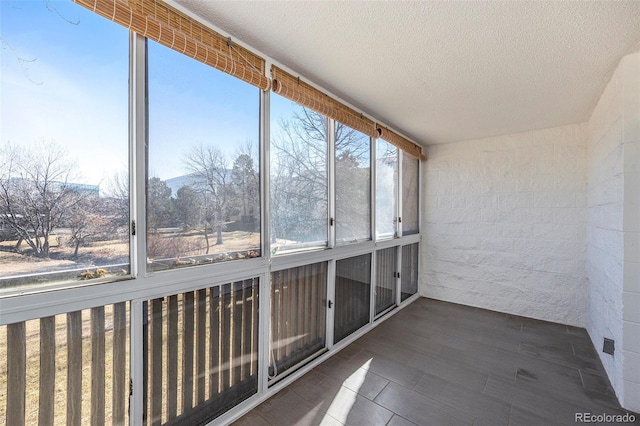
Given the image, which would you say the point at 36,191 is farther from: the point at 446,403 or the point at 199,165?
the point at 446,403

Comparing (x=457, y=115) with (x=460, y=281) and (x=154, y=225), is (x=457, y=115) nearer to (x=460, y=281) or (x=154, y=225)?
(x=460, y=281)

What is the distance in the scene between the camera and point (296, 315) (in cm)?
208

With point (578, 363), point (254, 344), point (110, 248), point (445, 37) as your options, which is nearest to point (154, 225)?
point (110, 248)

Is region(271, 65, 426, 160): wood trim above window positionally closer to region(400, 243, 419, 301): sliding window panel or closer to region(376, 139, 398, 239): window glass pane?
region(376, 139, 398, 239): window glass pane

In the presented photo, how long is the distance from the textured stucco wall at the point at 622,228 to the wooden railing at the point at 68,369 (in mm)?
2841

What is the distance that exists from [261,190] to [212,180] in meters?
0.32

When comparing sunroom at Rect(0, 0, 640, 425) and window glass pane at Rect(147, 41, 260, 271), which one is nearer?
sunroom at Rect(0, 0, 640, 425)

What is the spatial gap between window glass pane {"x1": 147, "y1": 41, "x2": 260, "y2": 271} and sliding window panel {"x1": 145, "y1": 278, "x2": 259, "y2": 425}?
23 cm

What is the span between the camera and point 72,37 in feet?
3.59

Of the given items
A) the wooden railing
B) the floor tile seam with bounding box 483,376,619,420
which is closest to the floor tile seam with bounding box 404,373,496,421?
the floor tile seam with bounding box 483,376,619,420

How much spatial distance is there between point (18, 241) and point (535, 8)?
2.37 meters

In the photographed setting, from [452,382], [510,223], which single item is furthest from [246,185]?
[510,223]

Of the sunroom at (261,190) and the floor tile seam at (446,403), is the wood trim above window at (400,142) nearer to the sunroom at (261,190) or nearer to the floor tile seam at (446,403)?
the sunroom at (261,190)

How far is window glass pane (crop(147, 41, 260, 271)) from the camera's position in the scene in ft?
4.35
